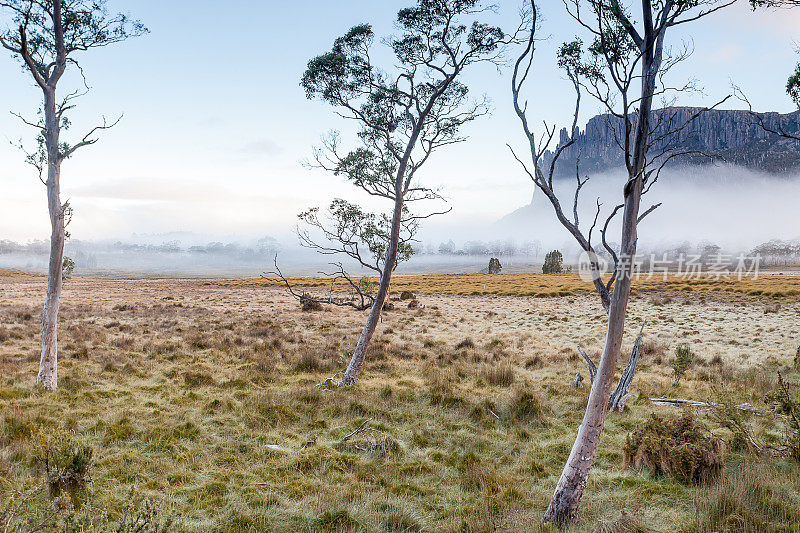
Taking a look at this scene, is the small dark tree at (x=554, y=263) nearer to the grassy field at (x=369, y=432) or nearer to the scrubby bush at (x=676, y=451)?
the grassy field at (x=369, y=432)

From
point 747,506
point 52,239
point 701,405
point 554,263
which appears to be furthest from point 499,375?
point 554,263

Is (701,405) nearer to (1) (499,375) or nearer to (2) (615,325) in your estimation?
(1) (499,375)

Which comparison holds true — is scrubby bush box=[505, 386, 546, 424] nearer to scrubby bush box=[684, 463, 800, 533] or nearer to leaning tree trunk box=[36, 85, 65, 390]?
scrubby bush box=[684, 463, 800, 533]

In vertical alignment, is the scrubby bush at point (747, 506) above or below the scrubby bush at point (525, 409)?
above

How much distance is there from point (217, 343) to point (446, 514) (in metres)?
14.6

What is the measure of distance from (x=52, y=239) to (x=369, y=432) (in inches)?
355

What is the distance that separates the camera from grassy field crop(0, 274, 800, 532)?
5156 mm

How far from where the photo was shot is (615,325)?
443 cm

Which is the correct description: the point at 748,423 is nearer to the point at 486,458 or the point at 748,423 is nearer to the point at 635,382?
the point at 635,382

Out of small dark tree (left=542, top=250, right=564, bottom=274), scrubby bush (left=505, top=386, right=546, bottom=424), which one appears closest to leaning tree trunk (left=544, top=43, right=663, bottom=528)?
scrubby bush (left=505, top=386, right=546, bottom=424)

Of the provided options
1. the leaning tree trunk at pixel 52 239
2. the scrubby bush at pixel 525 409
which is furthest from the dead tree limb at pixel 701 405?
the leaning tree trunk at pixel 52 239

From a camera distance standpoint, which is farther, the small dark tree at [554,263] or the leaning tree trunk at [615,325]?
the small dark tree at [554,263]

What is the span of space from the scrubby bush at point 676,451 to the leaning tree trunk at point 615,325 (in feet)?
8.29

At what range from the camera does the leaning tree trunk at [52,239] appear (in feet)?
32.7
